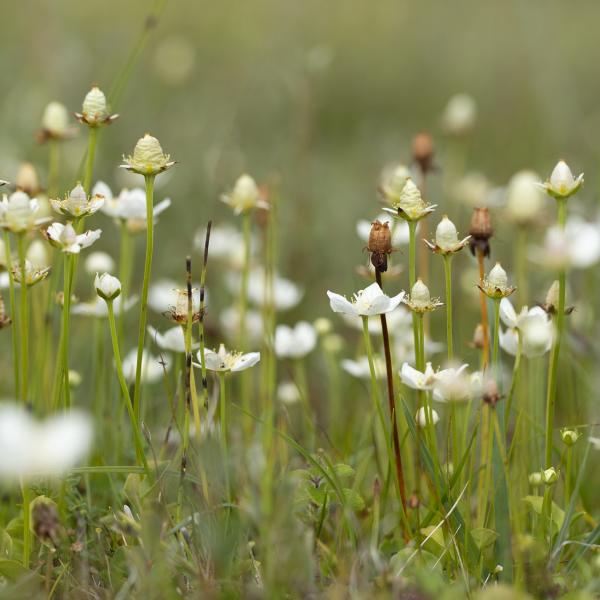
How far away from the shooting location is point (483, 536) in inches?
45.1

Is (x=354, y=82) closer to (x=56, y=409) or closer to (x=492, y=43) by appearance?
(x=492, y=43)

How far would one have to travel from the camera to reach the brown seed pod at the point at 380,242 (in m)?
1.20

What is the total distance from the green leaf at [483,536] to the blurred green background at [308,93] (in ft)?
4.47

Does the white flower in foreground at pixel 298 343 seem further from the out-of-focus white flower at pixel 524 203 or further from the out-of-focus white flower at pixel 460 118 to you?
the out-of-focus white flower at pixel 460 118

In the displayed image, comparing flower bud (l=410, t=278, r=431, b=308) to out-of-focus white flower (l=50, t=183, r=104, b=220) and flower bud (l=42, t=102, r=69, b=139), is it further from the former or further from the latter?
flower bud (l=42, t=102, r=69, b=139)

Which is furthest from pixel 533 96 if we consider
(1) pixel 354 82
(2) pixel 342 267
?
(2) pixel 342 267

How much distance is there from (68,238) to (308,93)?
153cm

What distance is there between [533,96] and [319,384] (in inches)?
92.6

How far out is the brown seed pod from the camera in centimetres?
120

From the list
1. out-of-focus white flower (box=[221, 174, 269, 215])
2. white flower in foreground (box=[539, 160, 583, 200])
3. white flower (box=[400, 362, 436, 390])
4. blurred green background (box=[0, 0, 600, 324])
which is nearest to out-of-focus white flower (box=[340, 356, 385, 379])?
out-of-focus white flower (box=[221, 174, 269, 215])

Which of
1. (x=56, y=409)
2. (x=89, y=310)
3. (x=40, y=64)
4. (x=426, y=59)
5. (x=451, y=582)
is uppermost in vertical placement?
(x=426, y=59)

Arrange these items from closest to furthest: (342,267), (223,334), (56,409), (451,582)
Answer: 1. (451,582)
2. (56,409)
3. (223,334)
4. (342,267)

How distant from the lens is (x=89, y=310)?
1.55 metres

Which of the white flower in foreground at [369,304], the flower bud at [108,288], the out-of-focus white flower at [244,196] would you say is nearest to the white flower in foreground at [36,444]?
the flower bud at [108,288]
